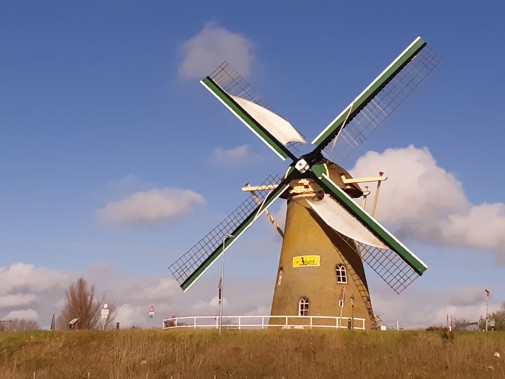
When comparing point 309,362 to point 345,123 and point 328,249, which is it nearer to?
point 328,249

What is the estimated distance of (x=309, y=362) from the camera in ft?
72.1

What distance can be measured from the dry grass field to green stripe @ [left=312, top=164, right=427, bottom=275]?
158 inches

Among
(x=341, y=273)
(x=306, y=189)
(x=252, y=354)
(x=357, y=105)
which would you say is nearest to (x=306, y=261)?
(x=341, y=273)

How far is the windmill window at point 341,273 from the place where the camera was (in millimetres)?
32250

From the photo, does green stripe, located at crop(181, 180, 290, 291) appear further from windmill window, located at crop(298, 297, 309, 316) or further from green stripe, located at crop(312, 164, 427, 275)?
windmill window, located at crop(298, 297, 309, 316)

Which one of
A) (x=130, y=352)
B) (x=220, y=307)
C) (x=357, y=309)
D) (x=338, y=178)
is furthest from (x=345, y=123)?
(x=130, y=352)

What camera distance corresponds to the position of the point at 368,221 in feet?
103

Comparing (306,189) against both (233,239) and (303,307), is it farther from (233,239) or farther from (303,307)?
(303,307)

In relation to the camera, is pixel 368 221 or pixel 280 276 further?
pixel 280 276

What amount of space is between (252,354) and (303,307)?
29.2ft

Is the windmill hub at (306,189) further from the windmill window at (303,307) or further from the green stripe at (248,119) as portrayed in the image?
the windmill window at (303,307)

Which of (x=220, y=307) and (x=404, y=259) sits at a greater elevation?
(x=404, y=259)

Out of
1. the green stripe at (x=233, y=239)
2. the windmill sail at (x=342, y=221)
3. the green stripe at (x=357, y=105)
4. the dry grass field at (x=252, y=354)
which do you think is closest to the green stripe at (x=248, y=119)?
the green stripe at (x=357, y=105)

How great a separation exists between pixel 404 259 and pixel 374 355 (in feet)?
28.1
